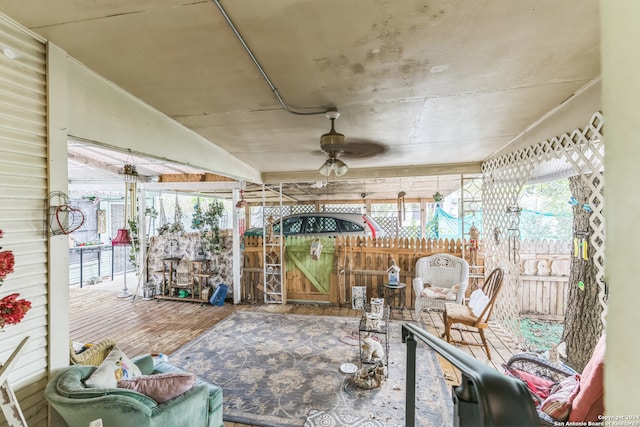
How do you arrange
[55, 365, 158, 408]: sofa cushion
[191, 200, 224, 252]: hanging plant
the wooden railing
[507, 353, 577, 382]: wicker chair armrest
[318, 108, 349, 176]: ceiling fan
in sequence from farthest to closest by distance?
[191, 200, 224, 252]: hanging plant, the wooden railing, [318, 108, 349, 176]: ceiling fan, [507, 353, 577, 382]: wicker chair armrest, [55, 365, 158, 408]: sofa cushion

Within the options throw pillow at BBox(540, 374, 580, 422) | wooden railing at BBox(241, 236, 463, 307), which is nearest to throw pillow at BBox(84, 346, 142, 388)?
throw pillow at BBox(540, 374, 580, 422)

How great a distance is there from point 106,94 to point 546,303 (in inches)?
263

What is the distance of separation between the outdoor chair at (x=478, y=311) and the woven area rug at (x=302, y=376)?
56cm

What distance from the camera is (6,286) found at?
157cm

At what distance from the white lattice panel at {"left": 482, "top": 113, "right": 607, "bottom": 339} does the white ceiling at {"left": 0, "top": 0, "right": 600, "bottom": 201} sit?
0.38 meters

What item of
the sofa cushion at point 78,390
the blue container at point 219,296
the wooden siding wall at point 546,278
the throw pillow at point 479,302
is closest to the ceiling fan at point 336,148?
the sofa cushion at point 78,390

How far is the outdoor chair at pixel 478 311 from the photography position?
11.3 feet

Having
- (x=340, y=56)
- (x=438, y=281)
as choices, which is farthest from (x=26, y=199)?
(x=438, y=281)

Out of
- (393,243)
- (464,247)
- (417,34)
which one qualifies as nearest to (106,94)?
(417,34)

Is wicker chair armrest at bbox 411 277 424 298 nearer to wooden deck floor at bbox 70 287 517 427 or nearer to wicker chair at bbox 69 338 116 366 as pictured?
wooden deck floor at bbox 70 287 517 427

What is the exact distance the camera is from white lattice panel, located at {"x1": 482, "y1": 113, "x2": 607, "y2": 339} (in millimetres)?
2285

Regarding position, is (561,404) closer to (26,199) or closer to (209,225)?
(26,199)

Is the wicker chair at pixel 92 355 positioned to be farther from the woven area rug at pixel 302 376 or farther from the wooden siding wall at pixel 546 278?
the wooden siding wall at pixel 546 278

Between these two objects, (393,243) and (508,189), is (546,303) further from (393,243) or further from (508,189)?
(393,243)
